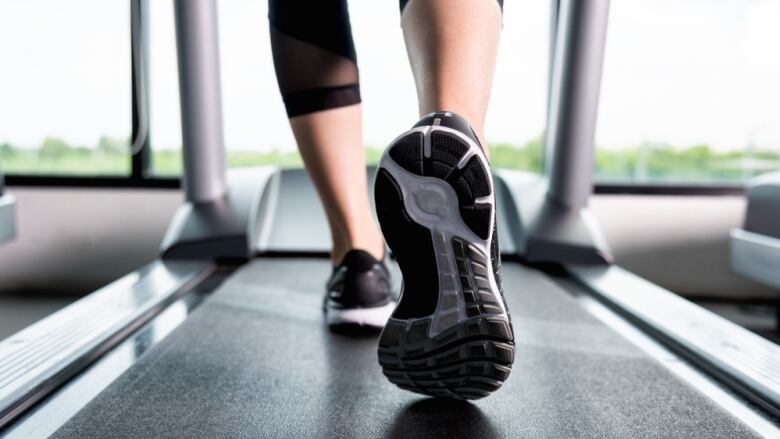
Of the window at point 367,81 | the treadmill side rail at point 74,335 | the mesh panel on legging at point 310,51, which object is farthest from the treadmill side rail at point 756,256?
the treadmill side rail at point 74,335

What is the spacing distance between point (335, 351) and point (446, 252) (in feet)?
1.25

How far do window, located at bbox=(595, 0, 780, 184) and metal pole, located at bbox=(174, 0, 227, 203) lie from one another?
1.34 metres

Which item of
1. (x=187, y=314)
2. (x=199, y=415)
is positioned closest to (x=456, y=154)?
(x=199, y=415)

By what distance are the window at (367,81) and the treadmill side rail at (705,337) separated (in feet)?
3.47

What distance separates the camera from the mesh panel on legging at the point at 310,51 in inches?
38.1

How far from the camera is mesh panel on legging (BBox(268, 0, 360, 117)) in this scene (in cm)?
97

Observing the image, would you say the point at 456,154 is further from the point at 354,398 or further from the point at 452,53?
the point at 354,398

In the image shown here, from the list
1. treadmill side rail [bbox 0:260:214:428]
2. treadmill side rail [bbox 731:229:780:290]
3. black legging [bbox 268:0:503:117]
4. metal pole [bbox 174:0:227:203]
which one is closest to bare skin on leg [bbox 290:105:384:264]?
black legging [bbox 268:0:503:117]

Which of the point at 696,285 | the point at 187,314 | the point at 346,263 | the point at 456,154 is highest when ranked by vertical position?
the point at 456,154

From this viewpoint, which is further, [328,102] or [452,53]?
[328,102]

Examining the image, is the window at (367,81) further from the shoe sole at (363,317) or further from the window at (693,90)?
the shoe sole at (363,317)

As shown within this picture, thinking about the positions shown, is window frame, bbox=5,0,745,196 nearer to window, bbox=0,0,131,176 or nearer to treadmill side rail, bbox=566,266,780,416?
window, bbox=0,0,131,176

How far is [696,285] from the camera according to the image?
2.06m

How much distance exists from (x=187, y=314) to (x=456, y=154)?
30.1 inches
